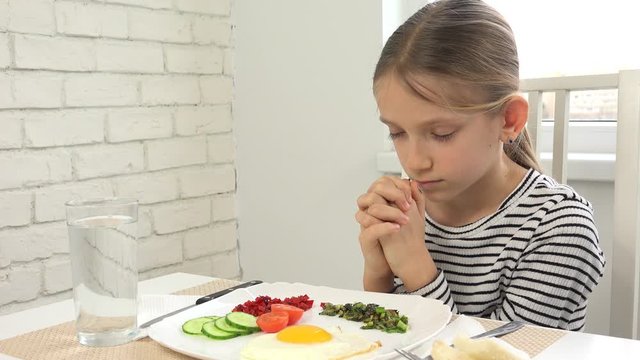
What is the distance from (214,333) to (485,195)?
606 mm

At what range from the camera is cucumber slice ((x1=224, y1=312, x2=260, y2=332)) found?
787 millimetres

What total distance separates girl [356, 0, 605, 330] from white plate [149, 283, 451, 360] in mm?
172

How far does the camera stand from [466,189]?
121 centimetres

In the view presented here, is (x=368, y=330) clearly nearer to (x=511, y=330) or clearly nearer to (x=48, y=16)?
(x=511, y=330)

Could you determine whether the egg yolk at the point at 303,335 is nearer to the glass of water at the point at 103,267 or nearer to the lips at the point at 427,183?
the glass of water at the point at 103,267

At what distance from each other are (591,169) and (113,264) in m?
1.22

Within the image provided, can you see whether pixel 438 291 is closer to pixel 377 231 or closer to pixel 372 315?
pixel 377 231

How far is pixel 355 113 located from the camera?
2.05 metres

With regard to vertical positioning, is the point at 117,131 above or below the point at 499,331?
above

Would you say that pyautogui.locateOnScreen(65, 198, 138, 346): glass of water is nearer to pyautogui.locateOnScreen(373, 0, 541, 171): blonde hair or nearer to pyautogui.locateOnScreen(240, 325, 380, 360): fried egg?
pyautogui.locateOnScreen(240, 325, 380, 360): fried egg

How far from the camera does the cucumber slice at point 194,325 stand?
0.80 m

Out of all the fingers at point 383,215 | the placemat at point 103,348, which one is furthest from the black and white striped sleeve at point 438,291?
the placemat at point 103,348

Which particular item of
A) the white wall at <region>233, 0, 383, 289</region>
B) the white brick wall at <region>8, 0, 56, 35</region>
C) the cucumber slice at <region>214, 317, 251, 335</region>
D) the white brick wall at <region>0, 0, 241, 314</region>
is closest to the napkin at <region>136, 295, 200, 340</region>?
the cucumber slice at <region>214, 317, 251, 335</region>

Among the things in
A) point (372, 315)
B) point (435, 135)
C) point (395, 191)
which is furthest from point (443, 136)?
point (372, 315)
